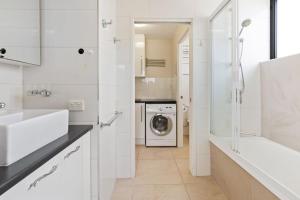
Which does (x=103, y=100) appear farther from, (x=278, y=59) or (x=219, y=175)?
(x=278, y=59)

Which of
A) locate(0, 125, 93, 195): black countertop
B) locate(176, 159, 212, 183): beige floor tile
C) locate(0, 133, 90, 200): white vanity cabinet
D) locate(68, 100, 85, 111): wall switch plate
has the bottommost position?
locate(176, 159, 212, 183): beige floor tile

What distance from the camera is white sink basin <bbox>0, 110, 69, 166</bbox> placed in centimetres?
93

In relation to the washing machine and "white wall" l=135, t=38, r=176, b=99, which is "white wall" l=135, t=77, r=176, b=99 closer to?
"white wall" l=135, t=38, r=176, b=99

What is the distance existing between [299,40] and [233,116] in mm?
1149

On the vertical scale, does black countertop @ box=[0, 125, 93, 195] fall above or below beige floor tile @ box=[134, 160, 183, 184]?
above

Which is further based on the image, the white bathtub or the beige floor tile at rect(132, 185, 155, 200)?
the beige floor tile at rect(132, 185, 155, 200)

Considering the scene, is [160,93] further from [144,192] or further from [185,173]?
[144,192]

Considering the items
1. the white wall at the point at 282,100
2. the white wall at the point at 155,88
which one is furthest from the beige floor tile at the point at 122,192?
the white wall at the point at 155,88

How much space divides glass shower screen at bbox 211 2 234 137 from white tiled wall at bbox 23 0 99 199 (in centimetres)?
139

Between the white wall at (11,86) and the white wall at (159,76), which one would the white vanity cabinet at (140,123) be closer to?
the white wall at (159,76)

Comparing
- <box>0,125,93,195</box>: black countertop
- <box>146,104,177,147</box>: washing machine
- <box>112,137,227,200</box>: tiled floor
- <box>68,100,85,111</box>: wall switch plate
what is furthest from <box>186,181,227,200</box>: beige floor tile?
<box>146,104,177,147</box>: washing machine

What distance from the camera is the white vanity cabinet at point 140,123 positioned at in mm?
4738

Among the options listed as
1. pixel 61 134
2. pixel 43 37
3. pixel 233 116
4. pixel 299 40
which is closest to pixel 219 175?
pixel 233 116

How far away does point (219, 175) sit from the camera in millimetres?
2744
